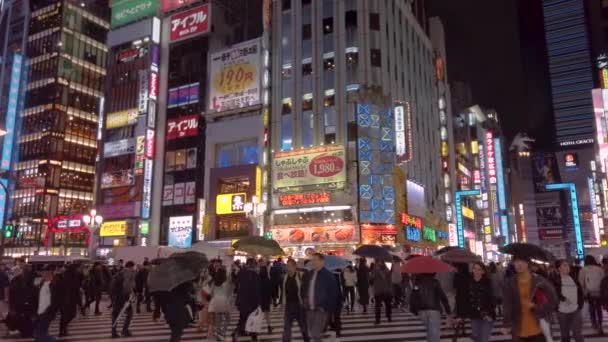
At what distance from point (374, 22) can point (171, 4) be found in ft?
78.2

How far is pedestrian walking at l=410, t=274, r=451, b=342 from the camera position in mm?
7242

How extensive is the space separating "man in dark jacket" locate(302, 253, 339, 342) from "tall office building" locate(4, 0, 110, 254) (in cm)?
6097

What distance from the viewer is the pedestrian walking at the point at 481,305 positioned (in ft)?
23.9

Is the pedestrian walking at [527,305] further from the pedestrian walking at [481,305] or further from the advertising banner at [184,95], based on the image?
the advertising banner at [184,95]

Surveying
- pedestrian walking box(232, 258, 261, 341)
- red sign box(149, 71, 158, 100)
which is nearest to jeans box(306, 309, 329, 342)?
pedestrian walking box(232, 258, 261, 341)

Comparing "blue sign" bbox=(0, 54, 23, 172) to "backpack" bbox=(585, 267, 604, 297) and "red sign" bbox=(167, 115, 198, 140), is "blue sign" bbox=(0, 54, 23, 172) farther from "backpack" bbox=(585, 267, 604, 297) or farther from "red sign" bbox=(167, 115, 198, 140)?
"backpack" bbox=(585, 267, 604, 297)

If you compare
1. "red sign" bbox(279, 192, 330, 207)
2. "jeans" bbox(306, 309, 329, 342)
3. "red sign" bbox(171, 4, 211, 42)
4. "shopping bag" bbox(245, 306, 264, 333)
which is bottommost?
"shopping bag" bbox(245, 306, 264, 333)

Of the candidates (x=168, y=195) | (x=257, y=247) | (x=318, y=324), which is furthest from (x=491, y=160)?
(x=318, y=324)

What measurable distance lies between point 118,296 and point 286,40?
1300 inches

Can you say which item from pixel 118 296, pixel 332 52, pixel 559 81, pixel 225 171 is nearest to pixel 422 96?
pixel 332 52

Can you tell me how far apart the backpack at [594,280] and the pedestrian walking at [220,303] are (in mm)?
7542

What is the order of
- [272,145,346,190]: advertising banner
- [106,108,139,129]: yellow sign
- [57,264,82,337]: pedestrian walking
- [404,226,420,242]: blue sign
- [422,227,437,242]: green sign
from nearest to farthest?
[57,264,82,337]: pedestrian walking → [272,145,346,190]: advertising banner → [404,226,420,242]: blue sign → [422,227,437,242]: green sign → [106,108,139,129]: yellow sign

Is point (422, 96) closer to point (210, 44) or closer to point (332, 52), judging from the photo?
point (332, 52)

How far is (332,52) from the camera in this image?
129 ft
